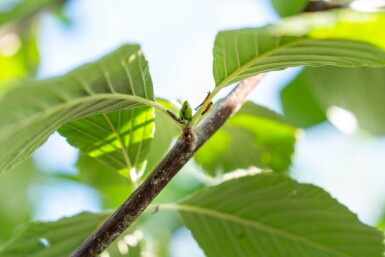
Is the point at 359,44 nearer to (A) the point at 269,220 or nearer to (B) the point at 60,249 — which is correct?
(A) the point at 269,220

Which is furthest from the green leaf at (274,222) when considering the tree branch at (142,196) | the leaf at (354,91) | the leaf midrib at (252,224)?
the leaf at (354,91)

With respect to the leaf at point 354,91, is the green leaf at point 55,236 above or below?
above

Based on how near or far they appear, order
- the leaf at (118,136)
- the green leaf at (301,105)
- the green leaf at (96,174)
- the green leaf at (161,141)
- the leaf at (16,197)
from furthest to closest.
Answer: the leaf at (16,197), the green leaf at (301,105), the green leaf at (96,174), the green leaf at (161,141), the leaf at (118,136)

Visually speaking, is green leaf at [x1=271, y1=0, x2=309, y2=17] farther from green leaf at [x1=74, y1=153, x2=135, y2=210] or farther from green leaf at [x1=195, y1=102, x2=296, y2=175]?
green leaf at [x1=74, y1=153, x2=135, y2=210]

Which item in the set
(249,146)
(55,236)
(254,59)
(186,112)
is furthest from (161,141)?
(254,59)

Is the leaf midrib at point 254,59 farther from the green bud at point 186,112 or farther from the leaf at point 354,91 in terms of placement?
the leaf at point 354,91

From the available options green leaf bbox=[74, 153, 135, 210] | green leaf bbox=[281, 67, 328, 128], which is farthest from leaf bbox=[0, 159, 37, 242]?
green leaf bbox=[281, 67, 328, 128]

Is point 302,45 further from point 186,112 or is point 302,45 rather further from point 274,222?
point 274,222
